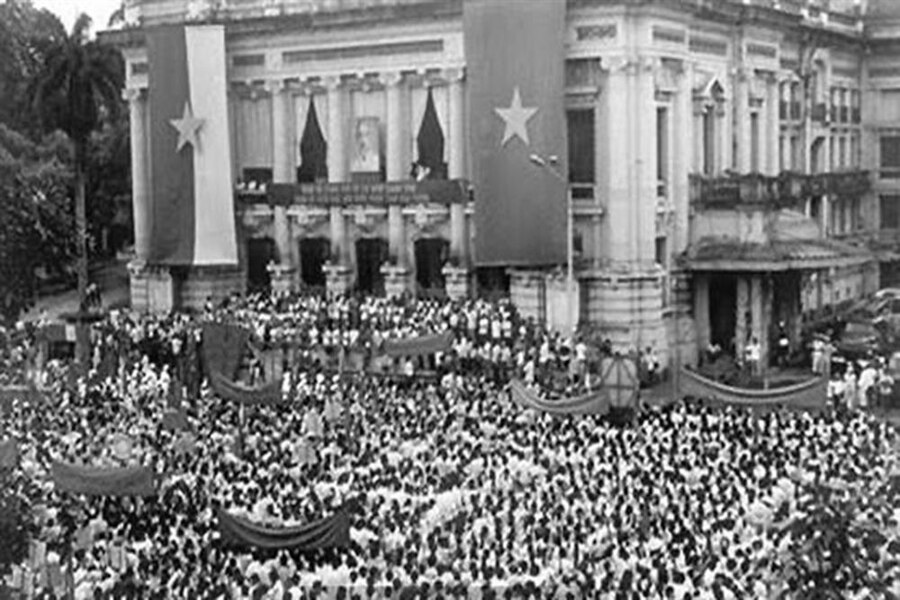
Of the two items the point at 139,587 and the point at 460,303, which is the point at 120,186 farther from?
the point at 139,587

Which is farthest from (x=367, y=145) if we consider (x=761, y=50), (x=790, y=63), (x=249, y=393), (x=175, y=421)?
(x=175, y=421)

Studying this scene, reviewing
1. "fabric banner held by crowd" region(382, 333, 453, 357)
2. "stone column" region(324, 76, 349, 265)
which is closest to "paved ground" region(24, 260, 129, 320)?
"stone column" region(324, 76, 349, 265)

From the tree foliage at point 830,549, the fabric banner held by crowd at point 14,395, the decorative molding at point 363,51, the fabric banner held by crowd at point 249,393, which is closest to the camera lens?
the tree foliage at point 830,549

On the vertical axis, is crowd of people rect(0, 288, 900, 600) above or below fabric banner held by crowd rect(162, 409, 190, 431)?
below

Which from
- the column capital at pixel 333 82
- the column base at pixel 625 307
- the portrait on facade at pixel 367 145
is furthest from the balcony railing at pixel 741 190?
the column capital at pixel 333 82

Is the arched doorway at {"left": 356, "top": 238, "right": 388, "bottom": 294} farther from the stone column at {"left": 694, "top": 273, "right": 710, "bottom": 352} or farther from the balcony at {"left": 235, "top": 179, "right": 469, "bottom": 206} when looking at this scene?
the stone column at {"left": 694, "top": 273, "right": 710, "bottom": 352}

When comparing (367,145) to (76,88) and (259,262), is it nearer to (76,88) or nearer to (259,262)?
(259,262)

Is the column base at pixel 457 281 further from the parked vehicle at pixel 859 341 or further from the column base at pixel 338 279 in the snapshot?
the parked vehicle at pixel 859 341

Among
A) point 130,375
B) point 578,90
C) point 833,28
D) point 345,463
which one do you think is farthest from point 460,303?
point 833,28
